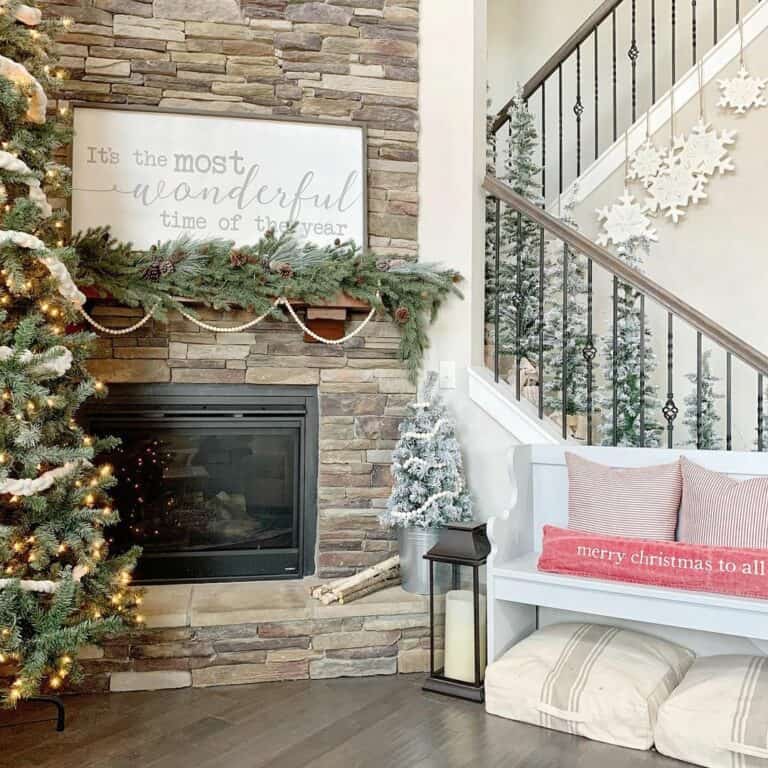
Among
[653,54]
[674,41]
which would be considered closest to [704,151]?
[653,54]

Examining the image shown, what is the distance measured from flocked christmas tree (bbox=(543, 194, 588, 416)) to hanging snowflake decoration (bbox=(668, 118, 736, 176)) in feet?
2.67

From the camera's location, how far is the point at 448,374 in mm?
3051

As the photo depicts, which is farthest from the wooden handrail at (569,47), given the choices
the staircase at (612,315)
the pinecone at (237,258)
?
the pinecone at (237,258)

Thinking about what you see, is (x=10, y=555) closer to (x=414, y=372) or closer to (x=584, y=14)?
(x=414, y=372)

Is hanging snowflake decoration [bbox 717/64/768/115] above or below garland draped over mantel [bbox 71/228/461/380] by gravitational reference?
above

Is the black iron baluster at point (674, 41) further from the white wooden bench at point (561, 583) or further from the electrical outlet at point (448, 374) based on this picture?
the white wooden bench at point (561, 583)

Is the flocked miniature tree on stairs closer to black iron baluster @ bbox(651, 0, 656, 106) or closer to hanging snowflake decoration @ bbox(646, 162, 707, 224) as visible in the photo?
hanging snowflake decoration @ bbox(646, 162, 707, 224)

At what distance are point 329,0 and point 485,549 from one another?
2.41 meters

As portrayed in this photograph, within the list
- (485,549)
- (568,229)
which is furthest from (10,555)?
(568,229)

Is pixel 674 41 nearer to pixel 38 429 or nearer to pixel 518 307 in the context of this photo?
pixel 518 307

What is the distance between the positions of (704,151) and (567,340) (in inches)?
56.9

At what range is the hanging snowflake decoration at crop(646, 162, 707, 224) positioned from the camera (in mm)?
3803

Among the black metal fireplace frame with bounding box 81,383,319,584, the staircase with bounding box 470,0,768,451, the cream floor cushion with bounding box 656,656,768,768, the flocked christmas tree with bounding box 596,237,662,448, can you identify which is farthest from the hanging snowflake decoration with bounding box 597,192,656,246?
the cream floor cushion with bounding box 656,656,768,768

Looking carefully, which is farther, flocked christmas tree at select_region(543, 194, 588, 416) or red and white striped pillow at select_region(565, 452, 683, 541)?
flocked christmas tree at select_region(543, 194, 588, 416)
